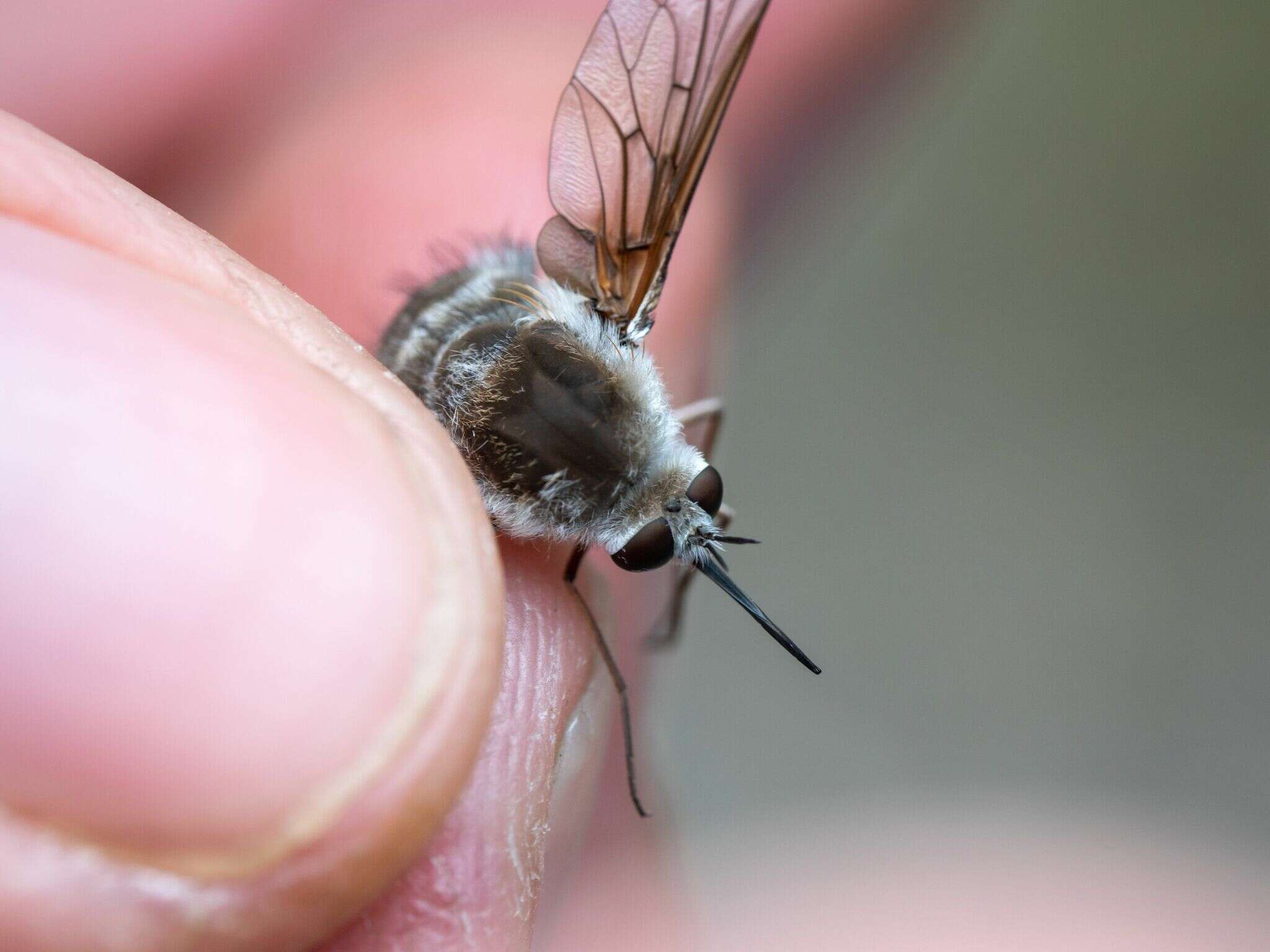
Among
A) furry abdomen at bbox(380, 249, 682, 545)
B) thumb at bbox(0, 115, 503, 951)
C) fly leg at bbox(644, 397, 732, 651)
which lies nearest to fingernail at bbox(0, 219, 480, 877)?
thumb at bbox(0, 115, 503, 951)

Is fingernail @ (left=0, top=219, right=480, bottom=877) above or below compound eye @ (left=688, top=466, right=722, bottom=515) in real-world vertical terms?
below

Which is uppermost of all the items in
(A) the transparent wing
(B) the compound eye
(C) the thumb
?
(A) the transparent wing

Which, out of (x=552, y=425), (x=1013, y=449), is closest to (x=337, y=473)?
(x=552, y=425)

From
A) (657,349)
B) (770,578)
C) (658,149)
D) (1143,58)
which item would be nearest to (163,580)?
(658,149)

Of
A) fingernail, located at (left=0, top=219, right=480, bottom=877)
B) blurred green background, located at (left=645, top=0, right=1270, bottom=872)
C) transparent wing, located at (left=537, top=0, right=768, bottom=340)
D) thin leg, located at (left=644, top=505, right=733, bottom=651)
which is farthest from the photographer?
blurred green background, located at (left=645, top=0, right=1270, bottom=872)

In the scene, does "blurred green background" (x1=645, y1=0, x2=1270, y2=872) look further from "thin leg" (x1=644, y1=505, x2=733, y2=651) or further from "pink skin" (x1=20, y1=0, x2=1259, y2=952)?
"pink skin" (x1=20, y1=0, x2=1259, y2=952)

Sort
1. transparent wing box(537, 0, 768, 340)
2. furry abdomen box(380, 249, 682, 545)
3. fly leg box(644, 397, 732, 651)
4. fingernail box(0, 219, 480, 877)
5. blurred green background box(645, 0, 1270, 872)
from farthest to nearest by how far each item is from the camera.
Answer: blurred green background box(645, 0, 1270, 872)
fly leg box(644, 397, 732, 651)
transparent wing box(537, 0, 768, 340)
furry abdomen box(380, 249, 682, 545)
fingernail box(0, 219, 480, 877)

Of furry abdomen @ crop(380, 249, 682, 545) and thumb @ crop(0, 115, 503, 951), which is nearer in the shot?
thumb @ crop(0, 115, 503, 951)
